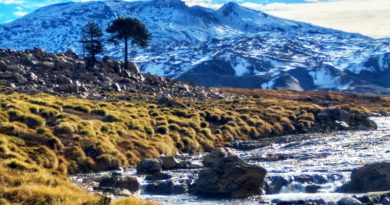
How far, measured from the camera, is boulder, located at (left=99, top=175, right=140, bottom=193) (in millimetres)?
28395

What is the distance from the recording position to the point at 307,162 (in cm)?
3978

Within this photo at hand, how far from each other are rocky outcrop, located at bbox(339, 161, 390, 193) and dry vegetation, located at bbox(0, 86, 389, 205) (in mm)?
15051

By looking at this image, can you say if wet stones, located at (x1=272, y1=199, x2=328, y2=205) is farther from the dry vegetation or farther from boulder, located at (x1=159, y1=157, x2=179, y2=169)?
boulder, located at (x1=159, y1=157, x2=179, y2=169)

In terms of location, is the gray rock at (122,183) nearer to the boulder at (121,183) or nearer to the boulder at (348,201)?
the boulder at (121,183)

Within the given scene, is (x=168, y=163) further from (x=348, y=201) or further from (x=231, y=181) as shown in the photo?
(x=348, y=201)

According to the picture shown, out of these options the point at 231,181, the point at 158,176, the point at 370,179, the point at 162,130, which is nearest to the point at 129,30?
the point at 162,130

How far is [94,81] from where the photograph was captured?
275 ft

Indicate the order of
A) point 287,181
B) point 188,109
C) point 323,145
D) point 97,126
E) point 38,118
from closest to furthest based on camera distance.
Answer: point 287,181 → point 38,118 → point 97,126 → point 323,145 → point 188,109

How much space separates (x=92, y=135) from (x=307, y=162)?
52.4 ft

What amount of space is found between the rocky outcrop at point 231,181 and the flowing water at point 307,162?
36.0 inches

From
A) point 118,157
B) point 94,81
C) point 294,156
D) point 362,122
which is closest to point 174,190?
point 118,157

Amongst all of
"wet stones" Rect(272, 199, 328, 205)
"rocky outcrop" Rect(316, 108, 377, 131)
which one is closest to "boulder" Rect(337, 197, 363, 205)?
"wet stones" Rect(272, 199, 328, 205)

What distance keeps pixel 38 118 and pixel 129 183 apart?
1569cm

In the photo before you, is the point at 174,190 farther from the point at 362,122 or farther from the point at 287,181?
the point at 362,122
